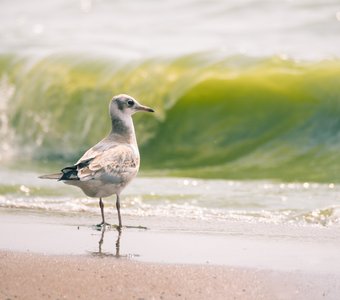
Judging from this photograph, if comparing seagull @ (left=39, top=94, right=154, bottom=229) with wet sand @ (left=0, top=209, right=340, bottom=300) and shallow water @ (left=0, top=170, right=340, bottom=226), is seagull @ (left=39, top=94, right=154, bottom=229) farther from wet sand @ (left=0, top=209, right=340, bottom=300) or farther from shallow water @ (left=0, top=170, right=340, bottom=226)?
shallow water @ (left=0, top=170, right=340, bottom=226)

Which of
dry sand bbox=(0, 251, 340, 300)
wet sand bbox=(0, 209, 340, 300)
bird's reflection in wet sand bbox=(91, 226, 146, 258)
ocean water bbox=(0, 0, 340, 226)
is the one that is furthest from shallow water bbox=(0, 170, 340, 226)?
dry sand bbox=(0, 251, 340, 300)

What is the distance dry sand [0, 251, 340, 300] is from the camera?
5.14 metres

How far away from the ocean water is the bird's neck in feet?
1.89

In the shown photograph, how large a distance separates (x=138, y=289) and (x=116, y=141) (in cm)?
291

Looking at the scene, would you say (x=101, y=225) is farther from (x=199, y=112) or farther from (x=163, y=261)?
(x=199, y=112)

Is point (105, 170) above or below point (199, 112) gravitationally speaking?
above

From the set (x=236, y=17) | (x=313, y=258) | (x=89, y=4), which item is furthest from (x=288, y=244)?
(x=89, y=4)

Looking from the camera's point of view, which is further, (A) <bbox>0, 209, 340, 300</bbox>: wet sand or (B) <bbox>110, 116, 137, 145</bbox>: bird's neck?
(B) <bbox>110, 116, 137, 145</bbox>: bird's neck

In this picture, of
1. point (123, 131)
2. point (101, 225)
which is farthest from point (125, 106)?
point (101, 225)

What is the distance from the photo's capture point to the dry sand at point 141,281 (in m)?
5.14

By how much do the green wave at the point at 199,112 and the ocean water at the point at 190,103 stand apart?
21 millimetres

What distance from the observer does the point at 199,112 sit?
13.5 meters

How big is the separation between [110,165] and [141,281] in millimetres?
2099

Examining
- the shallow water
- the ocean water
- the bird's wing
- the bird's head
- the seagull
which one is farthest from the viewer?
the ocean water
